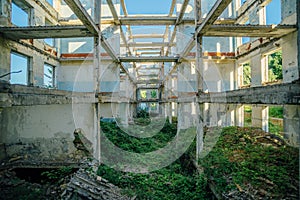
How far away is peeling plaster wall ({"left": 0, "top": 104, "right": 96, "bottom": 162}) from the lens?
5738 mm

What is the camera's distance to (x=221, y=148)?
614 cm

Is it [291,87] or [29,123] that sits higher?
[291,87]

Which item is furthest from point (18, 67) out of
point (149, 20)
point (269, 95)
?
point (269, 95)

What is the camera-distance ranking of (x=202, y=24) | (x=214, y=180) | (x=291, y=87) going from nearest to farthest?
(x=291, y=87)
(x=214, y=180)
(x=202, y=24)

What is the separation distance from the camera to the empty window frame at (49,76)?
1222cm

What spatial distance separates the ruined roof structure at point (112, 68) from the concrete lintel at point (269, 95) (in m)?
0.01

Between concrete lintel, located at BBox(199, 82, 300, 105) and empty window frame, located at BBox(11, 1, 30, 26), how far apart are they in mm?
9898

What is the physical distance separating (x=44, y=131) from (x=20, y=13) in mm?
7491

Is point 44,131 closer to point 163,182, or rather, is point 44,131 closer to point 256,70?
point 163,182

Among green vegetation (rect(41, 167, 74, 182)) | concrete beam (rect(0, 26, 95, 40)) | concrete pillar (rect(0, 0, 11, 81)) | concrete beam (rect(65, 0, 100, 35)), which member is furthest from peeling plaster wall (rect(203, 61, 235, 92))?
concrete pillar (rect(0, 0, 11, 81))

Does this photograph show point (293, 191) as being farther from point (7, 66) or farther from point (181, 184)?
point (7, 66)

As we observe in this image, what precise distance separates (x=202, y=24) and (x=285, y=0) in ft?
18.3

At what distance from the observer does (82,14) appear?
15.2 feet

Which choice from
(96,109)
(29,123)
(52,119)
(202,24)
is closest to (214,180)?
(96,109)
